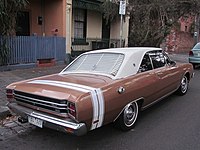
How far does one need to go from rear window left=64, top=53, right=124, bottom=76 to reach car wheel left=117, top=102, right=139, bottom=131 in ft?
2.20

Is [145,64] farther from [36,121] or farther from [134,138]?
[36,121]

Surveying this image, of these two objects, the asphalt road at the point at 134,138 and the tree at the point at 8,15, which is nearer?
the asphalt road at the point at 134,138

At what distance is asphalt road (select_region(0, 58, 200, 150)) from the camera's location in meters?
4.22

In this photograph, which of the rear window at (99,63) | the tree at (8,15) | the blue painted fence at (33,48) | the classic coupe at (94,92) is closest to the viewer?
the classic coupe at (94,92)

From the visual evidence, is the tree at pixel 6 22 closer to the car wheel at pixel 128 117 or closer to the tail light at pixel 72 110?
the car wheel at pixel 128 117

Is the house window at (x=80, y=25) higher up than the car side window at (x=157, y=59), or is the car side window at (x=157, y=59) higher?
A: the house window at (x=80, y=25)

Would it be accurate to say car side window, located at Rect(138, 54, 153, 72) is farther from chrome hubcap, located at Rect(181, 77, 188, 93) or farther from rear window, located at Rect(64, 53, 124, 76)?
chrome hubcap, located at Rect(181, 77, 188, 93)

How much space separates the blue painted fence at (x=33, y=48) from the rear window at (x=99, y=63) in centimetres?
537

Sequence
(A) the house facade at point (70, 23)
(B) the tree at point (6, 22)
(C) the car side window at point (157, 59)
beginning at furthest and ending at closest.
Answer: (A) the house facade at point (70, 23) → (B) the tree at point (6, 22) → (C) the car side window at point (157, 59)

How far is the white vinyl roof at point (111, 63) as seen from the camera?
496 cm

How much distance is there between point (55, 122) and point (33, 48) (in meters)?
7.89

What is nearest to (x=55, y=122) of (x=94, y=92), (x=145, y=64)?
(x=94, y=92)

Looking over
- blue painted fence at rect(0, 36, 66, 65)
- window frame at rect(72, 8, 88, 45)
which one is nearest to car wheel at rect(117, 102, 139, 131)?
blue painted fence at rect(0, 36, 66, 65)

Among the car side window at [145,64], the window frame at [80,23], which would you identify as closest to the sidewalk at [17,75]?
the car side window at [145,64]
